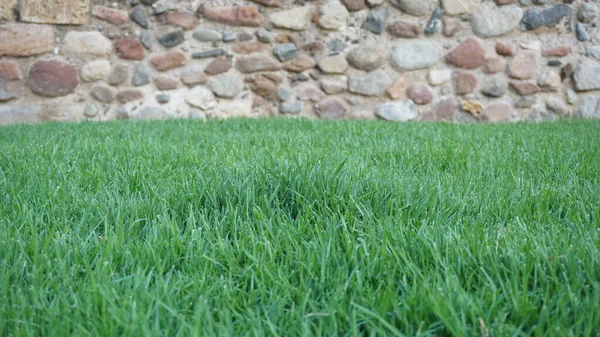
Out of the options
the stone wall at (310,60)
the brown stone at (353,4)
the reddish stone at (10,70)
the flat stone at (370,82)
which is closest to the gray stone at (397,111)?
the stone wall at (310,60)

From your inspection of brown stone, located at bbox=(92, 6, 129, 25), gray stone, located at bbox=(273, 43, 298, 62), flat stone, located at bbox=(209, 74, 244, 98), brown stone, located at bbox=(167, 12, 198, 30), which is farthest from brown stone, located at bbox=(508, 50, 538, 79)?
brown stone, located at bbox=(92, 6, 129, 25)

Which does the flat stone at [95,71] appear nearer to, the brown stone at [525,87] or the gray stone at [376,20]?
the gray stone at [376,20]

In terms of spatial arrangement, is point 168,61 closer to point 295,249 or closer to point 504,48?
point 504,48

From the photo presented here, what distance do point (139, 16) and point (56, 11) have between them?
634 mm

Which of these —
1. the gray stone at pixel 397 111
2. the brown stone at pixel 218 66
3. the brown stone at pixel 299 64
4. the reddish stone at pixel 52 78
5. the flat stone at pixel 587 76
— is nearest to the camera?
the reddish stone at pixel 52 78

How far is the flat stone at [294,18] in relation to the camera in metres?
4.43

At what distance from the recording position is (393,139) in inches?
109

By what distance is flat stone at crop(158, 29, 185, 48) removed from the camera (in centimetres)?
429

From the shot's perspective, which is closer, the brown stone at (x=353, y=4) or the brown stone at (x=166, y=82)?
the brown stone at (x=166, y=82)

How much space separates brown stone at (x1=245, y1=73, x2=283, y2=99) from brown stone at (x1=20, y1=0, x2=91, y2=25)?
1445mm

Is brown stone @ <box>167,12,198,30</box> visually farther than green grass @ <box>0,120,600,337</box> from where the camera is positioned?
Yes

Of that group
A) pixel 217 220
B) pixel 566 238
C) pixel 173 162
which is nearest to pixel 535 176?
pixel 566 238

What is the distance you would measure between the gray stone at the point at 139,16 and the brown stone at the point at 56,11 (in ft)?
1.15

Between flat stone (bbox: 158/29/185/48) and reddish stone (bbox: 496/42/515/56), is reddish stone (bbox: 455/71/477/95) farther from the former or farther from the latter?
flat stone (bbox: 158/29/185/48)
